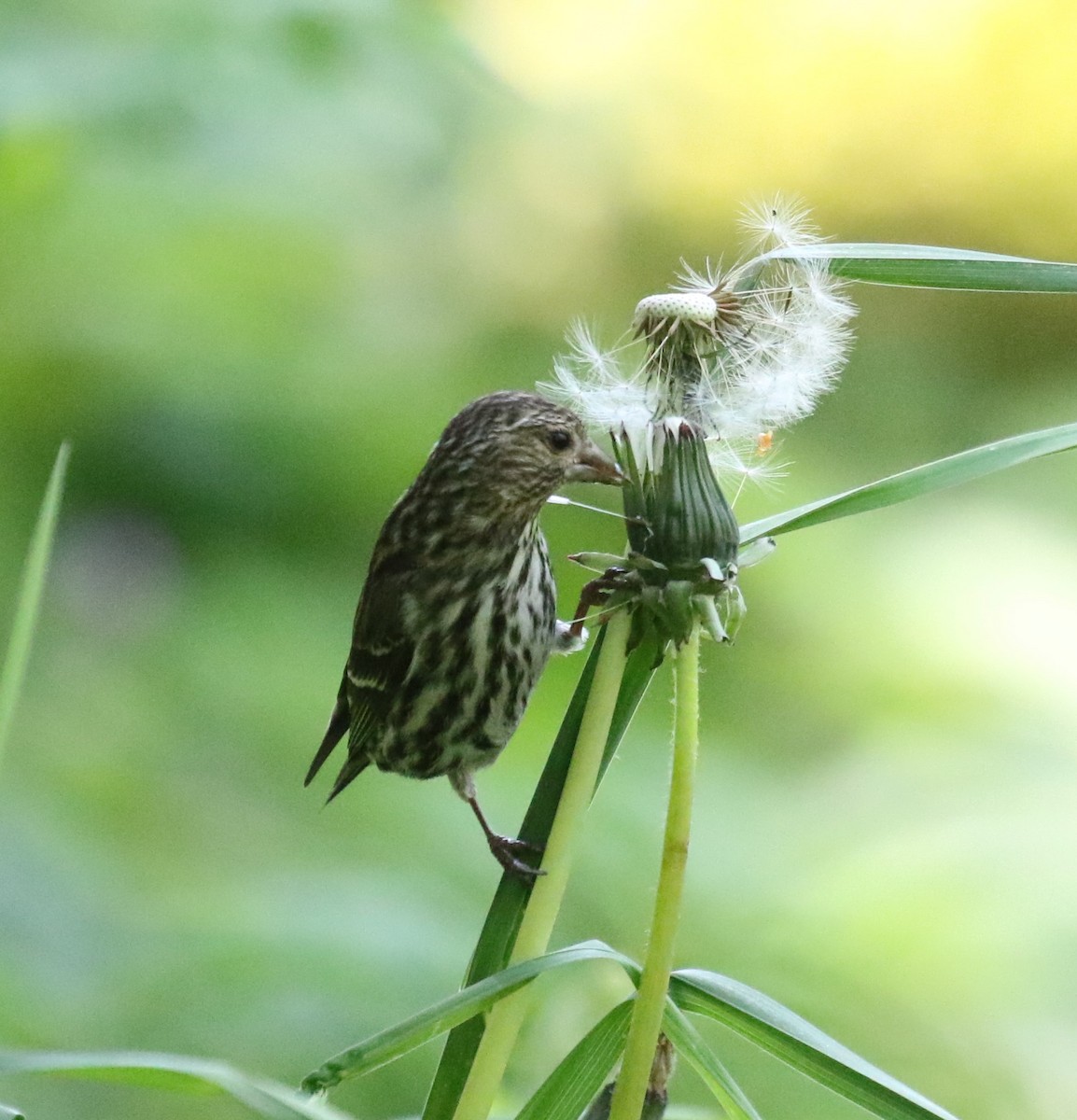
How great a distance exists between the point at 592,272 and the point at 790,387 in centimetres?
348

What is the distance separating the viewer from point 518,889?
90 centimetres

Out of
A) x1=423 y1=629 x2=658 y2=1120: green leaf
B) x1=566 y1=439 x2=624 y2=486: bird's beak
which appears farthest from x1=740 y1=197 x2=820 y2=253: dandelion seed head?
x1=566 y1=439 x2=624 y2=486: bird's beak

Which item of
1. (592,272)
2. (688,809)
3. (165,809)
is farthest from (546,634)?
(592,272)

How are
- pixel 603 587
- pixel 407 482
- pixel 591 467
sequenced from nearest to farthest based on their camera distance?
1. pixel 603 587
2. pixel 591 467
3. pixel 407 482

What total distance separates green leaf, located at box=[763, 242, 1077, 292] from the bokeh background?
1.16 meters

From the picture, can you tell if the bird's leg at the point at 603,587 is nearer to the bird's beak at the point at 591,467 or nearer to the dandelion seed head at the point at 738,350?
the dandelion seed head at the point at 738,350

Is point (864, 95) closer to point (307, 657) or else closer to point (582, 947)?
point (307, 657)

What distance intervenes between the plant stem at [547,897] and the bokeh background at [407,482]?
0.95 m

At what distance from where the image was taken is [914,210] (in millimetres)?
4828

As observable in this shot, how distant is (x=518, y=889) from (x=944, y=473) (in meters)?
0.37

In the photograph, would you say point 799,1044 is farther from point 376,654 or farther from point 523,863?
point 376,654

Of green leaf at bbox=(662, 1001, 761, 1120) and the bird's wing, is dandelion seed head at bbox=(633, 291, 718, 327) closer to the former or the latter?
green leaf at bbox=(662, 1001, 761, 1120)

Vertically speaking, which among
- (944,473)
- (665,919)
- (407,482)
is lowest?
(665,919)

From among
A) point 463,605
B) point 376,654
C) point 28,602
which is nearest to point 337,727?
point 376,654
